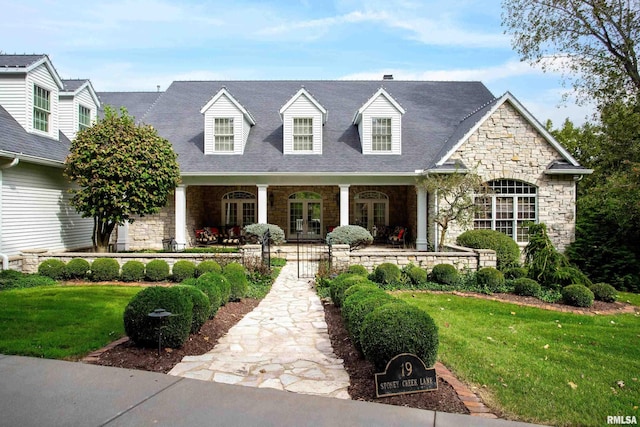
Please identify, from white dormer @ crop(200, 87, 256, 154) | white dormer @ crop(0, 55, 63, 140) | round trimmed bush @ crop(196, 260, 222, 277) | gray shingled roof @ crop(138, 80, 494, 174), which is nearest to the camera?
round trimmed bush @ crop(196, 260, 222, 277)

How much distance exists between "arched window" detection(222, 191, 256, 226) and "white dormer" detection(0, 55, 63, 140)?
798 centimetres

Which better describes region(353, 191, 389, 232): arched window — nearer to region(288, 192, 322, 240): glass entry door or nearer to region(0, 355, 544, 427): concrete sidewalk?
region(288, 192, 322, 240): glass entry door

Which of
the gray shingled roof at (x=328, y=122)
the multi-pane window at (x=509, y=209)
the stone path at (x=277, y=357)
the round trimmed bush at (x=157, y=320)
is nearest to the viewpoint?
the stone path at (x=277, y=357)

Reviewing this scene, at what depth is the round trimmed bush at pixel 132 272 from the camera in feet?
37.9

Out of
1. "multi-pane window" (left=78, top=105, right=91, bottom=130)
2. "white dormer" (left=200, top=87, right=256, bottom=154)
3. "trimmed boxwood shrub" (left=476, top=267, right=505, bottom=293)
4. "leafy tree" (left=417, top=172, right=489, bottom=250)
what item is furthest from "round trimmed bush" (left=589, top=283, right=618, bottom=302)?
"multi-pane window" (left=78, top=105, right=91, bottom=130)

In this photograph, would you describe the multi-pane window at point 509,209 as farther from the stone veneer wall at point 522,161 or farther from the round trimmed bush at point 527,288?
the round trimmed bush at point 527,288

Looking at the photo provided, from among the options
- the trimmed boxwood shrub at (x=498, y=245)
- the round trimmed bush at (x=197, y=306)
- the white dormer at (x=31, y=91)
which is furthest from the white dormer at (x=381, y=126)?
the round trimmed bush at (x=197, y=306)

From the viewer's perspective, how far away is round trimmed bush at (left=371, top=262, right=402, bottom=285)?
10.9m

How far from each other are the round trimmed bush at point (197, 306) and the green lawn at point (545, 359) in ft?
11.0

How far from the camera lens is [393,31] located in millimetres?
13211

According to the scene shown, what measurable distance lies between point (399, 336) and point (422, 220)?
12699 millimetres

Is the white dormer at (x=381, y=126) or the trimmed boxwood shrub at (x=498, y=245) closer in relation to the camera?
the trimmed boxwood shrub at (x=498, y=245)

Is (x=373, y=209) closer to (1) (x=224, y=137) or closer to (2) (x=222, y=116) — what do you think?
(1) (x=224, y=137)

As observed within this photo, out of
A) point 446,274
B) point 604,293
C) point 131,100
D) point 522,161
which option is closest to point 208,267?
point 446,274
